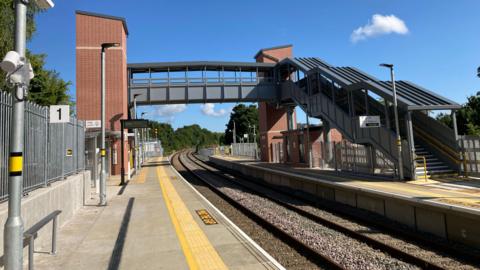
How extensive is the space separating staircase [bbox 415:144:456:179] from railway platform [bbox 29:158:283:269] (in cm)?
1023

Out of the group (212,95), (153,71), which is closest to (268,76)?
(212,95)

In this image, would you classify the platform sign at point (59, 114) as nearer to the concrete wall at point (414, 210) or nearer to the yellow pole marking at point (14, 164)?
the yellow pole marking at point (14, 164)

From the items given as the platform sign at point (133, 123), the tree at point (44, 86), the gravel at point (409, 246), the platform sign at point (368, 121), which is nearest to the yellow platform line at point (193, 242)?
the gravel at point (409, 246)

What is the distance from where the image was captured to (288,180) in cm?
2023

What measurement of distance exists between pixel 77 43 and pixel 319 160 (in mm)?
23302

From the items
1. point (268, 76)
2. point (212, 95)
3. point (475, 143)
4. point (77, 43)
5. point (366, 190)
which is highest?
point (77, 43)

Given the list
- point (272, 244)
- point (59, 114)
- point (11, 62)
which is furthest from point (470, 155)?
point (11, 62)

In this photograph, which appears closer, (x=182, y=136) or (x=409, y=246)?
(x=409, y=246)

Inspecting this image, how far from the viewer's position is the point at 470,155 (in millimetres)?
15062

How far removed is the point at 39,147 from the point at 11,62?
494 cm

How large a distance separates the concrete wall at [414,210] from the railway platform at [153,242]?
5169mm

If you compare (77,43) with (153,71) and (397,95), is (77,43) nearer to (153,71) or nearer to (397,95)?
(153,71)

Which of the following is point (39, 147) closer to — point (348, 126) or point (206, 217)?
point (206, 217)

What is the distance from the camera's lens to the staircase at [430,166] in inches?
Result: 603
